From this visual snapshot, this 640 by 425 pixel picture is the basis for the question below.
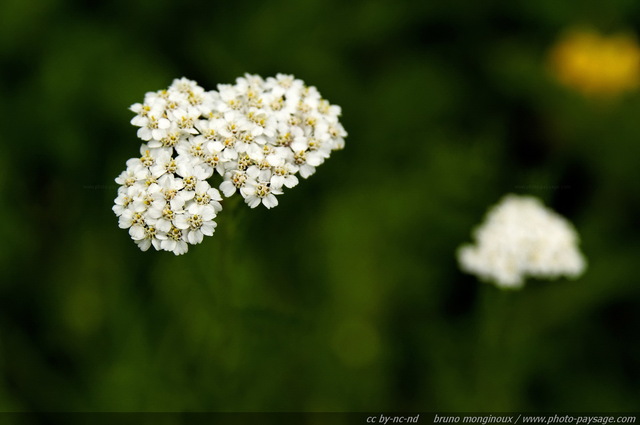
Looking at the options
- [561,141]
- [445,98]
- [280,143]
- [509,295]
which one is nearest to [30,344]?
[280,143]

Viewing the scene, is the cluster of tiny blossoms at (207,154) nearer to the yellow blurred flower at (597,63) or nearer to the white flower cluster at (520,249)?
the white flower cluster at (520,249)

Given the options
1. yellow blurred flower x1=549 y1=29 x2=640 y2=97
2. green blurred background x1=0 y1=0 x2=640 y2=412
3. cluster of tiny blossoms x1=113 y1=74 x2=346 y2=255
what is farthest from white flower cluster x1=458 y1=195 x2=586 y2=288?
yellow blurred flower x1=549 y1=29 x2=640 y2=97

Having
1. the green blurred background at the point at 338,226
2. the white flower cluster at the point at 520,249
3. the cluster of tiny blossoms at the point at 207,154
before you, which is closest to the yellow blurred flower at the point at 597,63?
the green blurred background at the point at 338,226

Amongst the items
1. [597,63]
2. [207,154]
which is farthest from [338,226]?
[597,63]

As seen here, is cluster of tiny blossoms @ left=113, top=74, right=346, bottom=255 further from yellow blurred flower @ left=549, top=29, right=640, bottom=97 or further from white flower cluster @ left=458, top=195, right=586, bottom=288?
yellow blurred flower @ left=549, top=29, right=640, bottom=97

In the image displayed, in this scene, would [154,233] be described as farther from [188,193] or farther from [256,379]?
[256,379]

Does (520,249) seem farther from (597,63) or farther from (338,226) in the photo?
(597,63)
